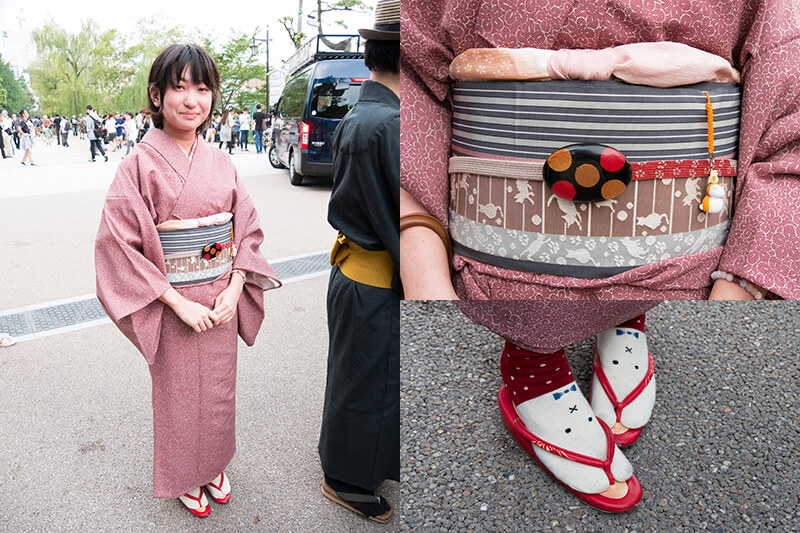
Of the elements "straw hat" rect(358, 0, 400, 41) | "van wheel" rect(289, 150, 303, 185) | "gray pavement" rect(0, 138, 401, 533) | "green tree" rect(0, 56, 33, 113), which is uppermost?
"straw hat" rect(358, 0, 400, 41)

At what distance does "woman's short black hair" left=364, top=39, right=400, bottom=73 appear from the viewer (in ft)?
3.17

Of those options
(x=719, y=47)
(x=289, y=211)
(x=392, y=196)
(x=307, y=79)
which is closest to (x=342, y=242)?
(x=392, y=196)

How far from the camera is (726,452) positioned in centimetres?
104

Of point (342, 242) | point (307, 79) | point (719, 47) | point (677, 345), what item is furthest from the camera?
point (307, 79)

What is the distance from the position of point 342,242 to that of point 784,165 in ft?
3.29

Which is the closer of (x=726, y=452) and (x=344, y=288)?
(x=726, y=452)

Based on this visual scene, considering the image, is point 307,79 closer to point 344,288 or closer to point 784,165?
point 344,288

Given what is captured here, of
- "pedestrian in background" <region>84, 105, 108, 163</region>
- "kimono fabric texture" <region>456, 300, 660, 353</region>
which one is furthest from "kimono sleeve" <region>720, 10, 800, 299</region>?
"pedestrian in background" <region>84, 105, 108, 163</region>

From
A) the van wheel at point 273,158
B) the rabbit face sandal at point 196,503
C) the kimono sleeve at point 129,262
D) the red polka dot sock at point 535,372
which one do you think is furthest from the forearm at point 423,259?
the van wheel at point 273,158

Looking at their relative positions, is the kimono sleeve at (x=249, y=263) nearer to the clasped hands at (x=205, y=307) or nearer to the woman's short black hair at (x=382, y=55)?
the clasped hands at (x=205, y=307)

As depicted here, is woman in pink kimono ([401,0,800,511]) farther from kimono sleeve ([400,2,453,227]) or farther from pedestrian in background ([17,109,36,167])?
pedestrian in background ([17,109,36,167])

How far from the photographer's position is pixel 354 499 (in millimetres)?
1838

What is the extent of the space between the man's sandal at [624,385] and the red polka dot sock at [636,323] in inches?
1.0

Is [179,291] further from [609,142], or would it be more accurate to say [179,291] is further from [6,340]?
[6,340]
